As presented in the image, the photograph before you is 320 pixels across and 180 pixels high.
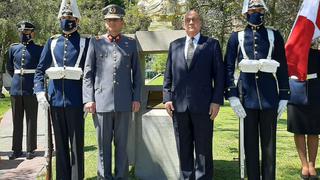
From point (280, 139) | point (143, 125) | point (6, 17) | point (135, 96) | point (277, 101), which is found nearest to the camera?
point (277, 101)

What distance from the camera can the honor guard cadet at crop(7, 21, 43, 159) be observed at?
7891mm

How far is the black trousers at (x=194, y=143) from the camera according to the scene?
5.12 m

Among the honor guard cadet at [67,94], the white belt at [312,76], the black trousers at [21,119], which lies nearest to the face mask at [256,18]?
the white belt at [312,76]

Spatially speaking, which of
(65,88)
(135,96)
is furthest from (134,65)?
(65,88)

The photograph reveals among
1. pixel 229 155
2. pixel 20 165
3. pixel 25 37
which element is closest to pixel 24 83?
pixel 25 37

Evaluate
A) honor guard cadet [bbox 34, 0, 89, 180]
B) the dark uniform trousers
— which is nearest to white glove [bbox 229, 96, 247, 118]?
the dark uniform trousers

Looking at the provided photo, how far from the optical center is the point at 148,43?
6051mm

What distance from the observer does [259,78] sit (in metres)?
5.08

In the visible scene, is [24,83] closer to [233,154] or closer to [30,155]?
[30,155]

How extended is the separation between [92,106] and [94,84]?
255 millimetres

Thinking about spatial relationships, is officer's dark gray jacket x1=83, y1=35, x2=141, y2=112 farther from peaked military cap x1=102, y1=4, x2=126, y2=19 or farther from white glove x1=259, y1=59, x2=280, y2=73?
white glove x1=259, y1=59, x2=280, y2=73

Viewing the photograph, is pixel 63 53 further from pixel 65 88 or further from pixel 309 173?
pixel 309 173

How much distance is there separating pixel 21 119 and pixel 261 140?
4.52m

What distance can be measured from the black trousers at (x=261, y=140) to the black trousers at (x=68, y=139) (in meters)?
1.89
